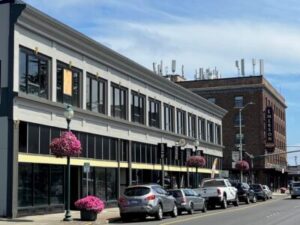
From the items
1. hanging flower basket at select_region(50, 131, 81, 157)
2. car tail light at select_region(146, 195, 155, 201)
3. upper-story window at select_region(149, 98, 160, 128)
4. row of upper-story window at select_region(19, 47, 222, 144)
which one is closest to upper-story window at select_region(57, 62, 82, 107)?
row of upper-story window at select_region(19, 47, 222, 144)

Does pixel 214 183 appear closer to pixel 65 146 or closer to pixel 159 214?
pixel 159 214

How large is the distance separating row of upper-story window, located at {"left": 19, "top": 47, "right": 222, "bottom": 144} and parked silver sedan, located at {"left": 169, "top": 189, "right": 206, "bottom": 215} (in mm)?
7460

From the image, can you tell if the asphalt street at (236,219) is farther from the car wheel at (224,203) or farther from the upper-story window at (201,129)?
the upper-story window at (201,129)

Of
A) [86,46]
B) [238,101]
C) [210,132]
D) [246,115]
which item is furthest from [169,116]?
[238,101]

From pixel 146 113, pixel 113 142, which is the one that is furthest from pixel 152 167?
pixel 113 142

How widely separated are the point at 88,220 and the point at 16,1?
10.6m

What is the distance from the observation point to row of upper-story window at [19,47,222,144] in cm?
2909

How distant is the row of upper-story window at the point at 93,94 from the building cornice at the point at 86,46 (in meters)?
1.12

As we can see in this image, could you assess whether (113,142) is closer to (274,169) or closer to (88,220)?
(88,220)

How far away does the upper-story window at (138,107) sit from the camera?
4206cm

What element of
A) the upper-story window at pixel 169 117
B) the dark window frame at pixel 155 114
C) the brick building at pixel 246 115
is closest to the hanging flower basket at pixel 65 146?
the dark window frame at pixel 155 114

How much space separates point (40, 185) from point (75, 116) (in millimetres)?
5360

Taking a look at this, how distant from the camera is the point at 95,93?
119 feet

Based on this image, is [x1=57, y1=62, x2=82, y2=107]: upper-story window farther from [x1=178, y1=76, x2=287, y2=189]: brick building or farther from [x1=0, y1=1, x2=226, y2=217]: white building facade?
[x1=178, y1=76, x2=287, y2=189]: brick building
